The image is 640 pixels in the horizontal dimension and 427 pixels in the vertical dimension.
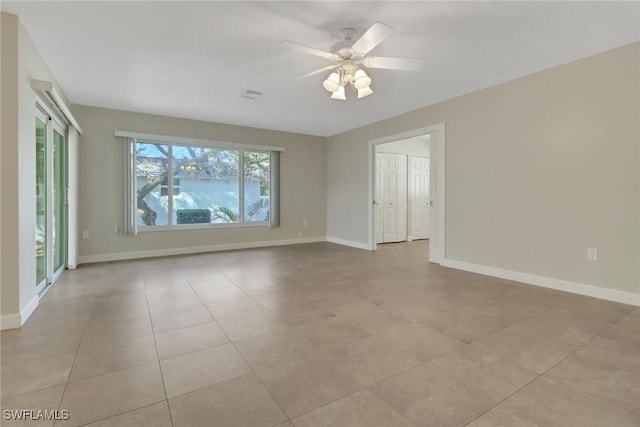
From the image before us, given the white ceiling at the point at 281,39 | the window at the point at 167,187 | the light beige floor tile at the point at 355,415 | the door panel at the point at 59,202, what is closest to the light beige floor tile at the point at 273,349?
the light beige floor tile at the point at 355,415

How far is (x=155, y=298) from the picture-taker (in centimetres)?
314

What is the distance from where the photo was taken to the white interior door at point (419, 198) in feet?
25.1

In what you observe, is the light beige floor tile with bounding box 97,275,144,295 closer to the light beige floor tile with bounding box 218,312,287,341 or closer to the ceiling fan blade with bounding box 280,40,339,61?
the light beige floor tile with bounding box 218,312,287,341

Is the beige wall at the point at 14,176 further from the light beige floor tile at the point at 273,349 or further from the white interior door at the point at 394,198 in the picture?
the white interior door at the point at 394,198

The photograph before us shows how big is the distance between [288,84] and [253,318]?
2968mm

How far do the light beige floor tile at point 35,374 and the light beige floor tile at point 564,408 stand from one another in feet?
8.16

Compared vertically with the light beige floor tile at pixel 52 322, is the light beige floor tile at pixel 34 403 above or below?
below

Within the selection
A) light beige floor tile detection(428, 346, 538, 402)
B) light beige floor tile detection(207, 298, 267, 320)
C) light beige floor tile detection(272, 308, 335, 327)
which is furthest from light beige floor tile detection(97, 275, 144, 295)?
light beige floor tile detection(428, 346, 538, 402)

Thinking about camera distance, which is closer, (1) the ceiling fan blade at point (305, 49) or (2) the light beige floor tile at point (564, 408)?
(2) the light beige floor tile at point (564, 408)

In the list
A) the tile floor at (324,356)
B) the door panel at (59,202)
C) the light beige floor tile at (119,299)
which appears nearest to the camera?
the tile floor at (324,356)

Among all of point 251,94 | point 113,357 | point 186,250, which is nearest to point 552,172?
point 251,94

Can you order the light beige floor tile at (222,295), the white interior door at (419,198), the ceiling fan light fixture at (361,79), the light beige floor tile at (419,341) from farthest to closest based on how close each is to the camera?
the white interior door at (419,198) → the light beige floor tile at (222,295) → the ceiling fan light fixture at (361,79) → the light beige floor tile at (419,341)

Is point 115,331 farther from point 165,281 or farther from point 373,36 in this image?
point 373,36

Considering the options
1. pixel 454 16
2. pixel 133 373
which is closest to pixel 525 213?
pixel 454 16
